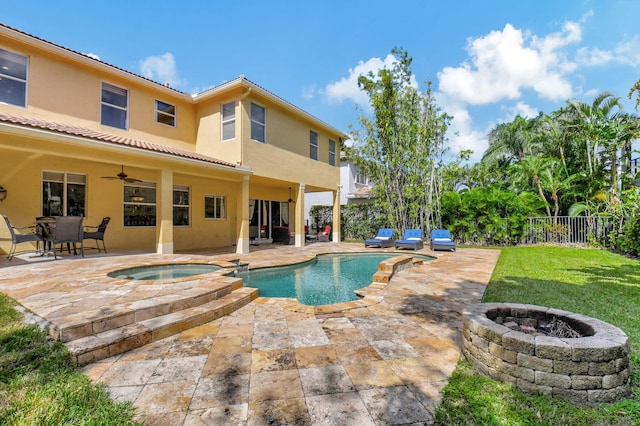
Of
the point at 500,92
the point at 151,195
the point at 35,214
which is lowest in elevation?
the point at 35,214

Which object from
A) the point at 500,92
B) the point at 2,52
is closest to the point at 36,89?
the point at 2,52

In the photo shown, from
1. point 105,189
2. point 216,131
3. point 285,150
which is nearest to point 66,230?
point 105,189

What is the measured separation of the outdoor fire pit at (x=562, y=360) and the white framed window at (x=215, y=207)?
14.0 m

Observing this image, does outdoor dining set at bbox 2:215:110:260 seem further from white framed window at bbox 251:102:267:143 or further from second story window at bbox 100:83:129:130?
white framed window at bbox 251:102:267:143

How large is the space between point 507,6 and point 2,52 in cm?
1817

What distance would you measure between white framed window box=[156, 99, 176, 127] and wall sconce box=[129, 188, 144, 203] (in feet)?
10.4

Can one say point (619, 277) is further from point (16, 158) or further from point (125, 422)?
point (16, 158)

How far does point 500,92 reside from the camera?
28.5 meters

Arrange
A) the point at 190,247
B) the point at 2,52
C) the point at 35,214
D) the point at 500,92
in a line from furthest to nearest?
1. the point at 500,92
2. the point at 190,247
3. the point at 35,214
4. the point at 2,52

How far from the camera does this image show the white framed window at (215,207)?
587 inches

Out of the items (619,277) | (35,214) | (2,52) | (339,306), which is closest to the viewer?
(339,306)

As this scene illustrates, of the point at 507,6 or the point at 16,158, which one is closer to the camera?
the point at 16,158

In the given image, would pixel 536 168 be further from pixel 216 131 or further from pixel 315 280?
pixel 216 131

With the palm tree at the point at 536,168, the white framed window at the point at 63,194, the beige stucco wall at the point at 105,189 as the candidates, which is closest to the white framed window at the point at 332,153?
the beige stucco wall at the point at 105,189
